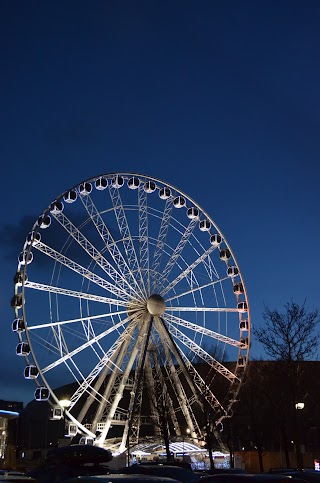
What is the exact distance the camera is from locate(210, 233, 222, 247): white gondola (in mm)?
50531

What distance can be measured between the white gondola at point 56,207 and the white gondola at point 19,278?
4.86 meters

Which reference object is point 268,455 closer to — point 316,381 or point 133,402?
point 316,381

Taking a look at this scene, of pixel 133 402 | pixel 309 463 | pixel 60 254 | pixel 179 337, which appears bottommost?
pixel 309 463

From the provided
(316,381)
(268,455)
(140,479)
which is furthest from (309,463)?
(140,479)

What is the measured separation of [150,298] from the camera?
44.8 meters

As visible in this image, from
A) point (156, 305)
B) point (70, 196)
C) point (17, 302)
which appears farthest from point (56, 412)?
point (70, 196)

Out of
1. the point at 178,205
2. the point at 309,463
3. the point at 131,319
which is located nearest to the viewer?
the point at 131,319

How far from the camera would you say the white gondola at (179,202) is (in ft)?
162

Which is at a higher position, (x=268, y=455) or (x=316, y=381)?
(x=316, y=381)

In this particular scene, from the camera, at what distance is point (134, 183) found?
4766 cm

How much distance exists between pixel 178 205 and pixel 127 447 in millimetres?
17273

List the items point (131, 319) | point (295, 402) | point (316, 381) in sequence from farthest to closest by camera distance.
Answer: point (316, 381) → point (131, 319) → point (295, 402)

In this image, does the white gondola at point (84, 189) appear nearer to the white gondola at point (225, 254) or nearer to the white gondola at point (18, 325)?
the white gondola at point (18, 325)

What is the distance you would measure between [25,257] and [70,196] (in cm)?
551
